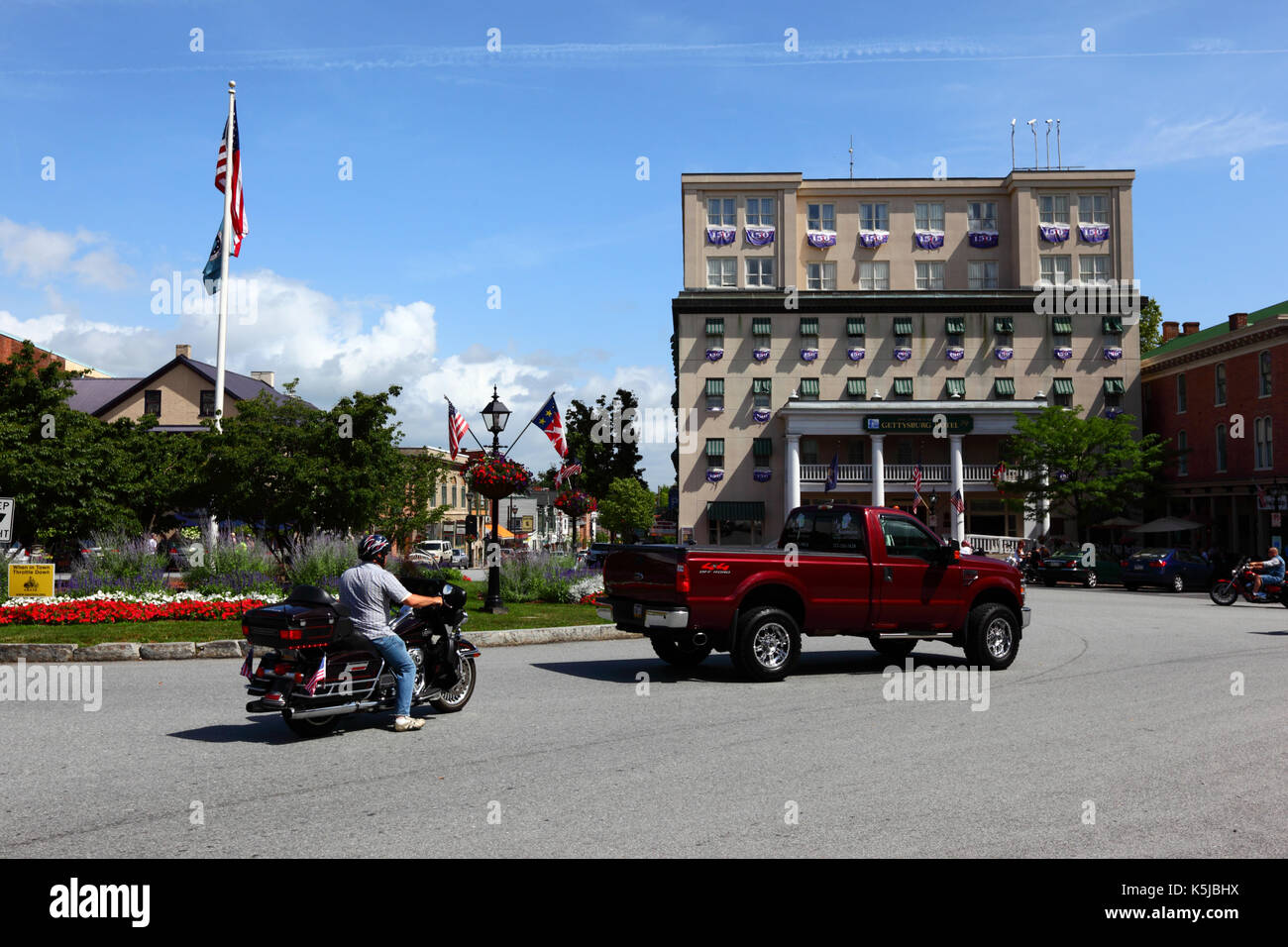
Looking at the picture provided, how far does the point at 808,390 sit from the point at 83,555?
160ft

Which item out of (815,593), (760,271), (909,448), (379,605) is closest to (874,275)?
(760,271)

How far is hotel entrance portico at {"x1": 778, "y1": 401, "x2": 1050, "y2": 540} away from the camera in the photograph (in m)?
59.7

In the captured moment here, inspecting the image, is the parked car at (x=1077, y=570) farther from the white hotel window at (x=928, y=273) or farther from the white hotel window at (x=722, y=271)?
the white hotel window at (x=722, y=271)

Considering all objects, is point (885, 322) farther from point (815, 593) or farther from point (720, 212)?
point (815, 593)

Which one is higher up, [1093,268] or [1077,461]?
[1093,268]

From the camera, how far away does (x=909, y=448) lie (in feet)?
205

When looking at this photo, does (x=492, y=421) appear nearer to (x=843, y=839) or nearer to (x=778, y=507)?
(x=843, y=839)

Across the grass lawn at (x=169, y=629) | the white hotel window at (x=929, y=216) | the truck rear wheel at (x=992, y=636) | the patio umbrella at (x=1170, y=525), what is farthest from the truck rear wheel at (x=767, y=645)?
the white hotel window at (x=929, y=216)

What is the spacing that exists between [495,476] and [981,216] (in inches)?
2077

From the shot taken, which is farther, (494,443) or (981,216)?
(981,216)

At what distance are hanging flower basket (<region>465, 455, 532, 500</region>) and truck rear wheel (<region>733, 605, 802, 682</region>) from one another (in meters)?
10.2

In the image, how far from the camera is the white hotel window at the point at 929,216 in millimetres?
65125

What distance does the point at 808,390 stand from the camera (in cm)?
6331
